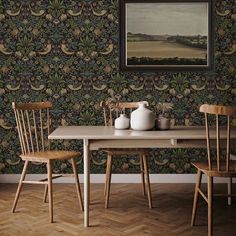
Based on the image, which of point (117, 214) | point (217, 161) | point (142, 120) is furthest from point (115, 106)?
point (217, 161)

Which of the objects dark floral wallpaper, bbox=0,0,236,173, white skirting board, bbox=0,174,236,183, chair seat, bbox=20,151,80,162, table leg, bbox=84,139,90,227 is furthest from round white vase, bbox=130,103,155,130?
white skirting board, bbox=0,174,236,183

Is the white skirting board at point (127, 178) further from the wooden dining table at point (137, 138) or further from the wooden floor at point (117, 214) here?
the wooden dining table at point (137, 138)

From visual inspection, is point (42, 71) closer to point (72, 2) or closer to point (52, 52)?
→ point (52, 52)

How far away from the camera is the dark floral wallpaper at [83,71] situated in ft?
14.8

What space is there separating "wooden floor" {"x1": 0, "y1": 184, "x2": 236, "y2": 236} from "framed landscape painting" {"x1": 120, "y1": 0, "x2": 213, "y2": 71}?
123 cm

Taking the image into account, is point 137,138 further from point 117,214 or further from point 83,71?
point 83,71

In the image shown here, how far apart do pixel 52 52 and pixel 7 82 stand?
54cm

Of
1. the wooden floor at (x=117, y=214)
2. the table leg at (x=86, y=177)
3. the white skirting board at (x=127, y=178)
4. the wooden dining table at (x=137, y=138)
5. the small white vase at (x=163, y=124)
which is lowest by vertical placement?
the wooden floor at (x=117, y=214)

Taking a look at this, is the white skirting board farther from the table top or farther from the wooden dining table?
the wooden dining table

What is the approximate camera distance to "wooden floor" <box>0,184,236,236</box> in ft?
10.4

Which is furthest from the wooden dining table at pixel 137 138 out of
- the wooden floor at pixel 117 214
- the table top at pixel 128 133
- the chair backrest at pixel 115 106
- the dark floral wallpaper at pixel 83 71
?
the dark floral wallpaper at pixel 83 71

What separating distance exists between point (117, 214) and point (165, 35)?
1.90 m

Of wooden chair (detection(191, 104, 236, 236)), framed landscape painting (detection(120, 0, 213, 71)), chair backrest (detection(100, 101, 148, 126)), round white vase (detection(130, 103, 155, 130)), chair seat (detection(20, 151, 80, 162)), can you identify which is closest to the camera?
wooden chair (detection(191, 104, 236, 236))

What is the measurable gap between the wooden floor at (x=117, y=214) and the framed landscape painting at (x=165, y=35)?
123 centimetres
